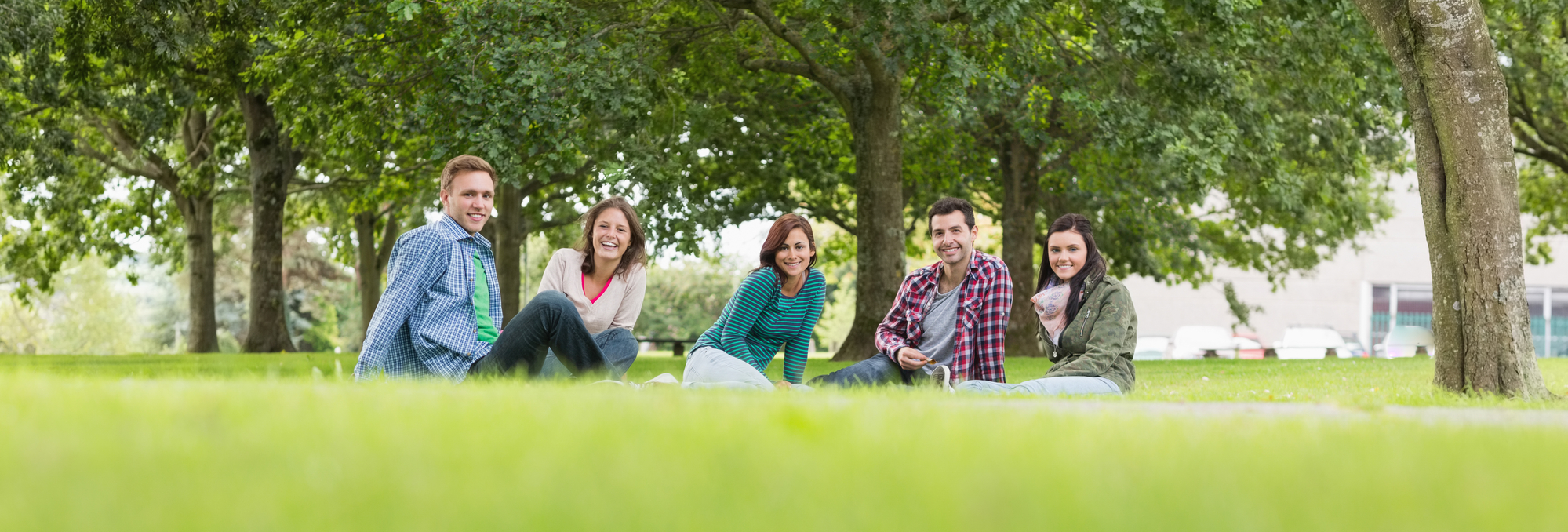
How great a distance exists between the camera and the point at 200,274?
25.0 meters

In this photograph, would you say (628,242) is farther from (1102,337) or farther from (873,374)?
(1102,337)

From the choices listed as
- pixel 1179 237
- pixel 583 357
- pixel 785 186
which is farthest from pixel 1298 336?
pixel 583 357

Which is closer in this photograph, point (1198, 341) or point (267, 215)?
point (267, 215)

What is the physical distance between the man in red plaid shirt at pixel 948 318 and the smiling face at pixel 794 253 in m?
0.70

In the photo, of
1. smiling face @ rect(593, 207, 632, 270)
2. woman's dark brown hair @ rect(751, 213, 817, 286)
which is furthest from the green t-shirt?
woman's dark brown hair @ rect(751, 213, 817, 286)

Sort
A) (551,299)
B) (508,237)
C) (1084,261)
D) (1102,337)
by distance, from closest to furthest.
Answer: (551,299) < (1102,337) < (1084,261) < (508,237)

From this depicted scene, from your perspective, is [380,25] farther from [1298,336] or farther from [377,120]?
[1298,336]

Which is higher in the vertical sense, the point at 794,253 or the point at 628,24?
the point at 628,24

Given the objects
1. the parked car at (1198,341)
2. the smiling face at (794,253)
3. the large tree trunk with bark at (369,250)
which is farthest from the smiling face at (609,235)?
the parked car at (1198,341)

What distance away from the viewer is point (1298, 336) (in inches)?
1613

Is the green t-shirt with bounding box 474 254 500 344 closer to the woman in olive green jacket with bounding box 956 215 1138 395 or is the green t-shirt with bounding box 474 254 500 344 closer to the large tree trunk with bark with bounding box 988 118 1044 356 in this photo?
the woman in olive green jacket with bounding box 956 215 1138 395

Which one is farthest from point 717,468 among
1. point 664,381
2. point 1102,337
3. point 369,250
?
point 369,250

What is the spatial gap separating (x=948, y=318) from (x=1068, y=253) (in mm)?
867

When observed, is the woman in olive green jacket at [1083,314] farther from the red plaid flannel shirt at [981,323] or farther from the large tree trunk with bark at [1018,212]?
the large tree trunk with bark at [1018,212]
